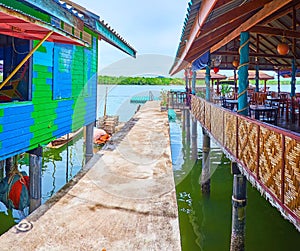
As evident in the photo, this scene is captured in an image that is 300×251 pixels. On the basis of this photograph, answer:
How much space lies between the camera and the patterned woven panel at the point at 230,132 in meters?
5.53

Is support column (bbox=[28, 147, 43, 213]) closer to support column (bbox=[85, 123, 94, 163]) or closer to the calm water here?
the calm water

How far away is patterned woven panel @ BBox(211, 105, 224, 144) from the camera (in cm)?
663

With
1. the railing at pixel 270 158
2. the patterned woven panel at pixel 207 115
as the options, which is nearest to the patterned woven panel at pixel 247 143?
the railing at pixel 270 158

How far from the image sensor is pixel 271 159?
12.4ft

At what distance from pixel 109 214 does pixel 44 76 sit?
3.80 m

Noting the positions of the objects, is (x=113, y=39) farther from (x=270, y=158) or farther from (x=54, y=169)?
(x=54, y=169)

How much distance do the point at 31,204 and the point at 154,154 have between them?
2695 mm

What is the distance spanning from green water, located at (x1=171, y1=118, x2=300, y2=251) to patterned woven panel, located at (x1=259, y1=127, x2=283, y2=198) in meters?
3.67

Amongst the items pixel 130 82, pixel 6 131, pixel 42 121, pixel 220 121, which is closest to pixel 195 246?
pixel 220 121

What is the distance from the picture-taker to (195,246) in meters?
7.29

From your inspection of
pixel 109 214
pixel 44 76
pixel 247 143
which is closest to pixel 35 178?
pixel 44 76

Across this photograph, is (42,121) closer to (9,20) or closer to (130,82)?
(9,20)

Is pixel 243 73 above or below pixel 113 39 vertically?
below

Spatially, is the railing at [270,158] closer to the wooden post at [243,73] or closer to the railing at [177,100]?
the wooden post at [243,73]
